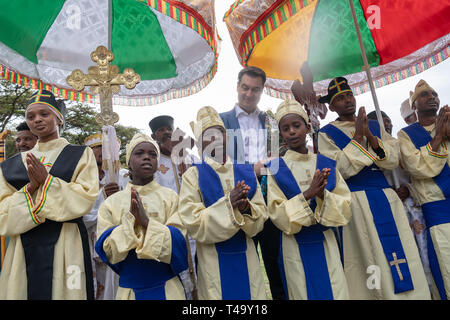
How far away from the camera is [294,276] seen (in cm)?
312

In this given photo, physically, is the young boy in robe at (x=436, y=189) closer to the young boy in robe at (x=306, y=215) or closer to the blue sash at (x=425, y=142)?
the blue sash at (x=425, y=142)

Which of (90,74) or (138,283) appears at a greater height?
(90,74)

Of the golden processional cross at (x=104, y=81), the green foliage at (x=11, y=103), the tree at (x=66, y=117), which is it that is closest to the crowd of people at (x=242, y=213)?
the golden processional cross at (x=104, y=81)

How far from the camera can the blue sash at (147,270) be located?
2834 mm

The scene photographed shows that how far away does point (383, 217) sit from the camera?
3576 millimetres

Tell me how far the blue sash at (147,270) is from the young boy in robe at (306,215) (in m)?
0.92

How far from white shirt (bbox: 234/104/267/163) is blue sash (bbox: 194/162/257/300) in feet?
2.33

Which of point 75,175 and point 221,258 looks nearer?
point 221,258

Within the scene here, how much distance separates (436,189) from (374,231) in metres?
0.96

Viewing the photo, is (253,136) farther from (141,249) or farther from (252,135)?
(141,249)

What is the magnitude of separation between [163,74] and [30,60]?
2.09 meters

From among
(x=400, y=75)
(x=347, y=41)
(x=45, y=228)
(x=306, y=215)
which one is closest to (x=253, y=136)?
(x=306, y=215)
